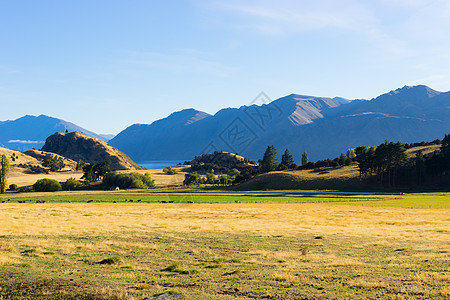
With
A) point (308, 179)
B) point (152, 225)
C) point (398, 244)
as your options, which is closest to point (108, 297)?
point (398, 244)

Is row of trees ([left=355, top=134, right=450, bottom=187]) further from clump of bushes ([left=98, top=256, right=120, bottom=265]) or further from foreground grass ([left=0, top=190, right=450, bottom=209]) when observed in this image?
clump of bushes ([left=98, top=256, right=120, bottom=265])

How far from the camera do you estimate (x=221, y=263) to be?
77.5 feet

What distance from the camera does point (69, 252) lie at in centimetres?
2641

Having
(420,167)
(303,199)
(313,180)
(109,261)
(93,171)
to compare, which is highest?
(93,171)


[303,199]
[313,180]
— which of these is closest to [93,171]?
[313,180]

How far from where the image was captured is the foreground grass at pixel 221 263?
1592cm

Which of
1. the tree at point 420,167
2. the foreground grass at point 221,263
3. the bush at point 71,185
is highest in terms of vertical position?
the tree at point 420,167

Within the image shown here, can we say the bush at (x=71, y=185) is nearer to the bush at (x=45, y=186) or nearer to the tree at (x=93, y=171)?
the bush at (x=45, y=186)

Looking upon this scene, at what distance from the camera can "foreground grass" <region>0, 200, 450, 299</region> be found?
15922 millimetres

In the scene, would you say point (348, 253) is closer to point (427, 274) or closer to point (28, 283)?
point (427, 274)

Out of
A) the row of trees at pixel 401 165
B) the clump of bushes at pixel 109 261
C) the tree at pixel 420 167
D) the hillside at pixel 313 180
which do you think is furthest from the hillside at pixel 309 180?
the clump of bushes at pixel 109 261

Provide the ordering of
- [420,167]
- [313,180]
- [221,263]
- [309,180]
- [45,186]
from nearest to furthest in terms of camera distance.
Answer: [221,263]
[420,167]
[45,186]
[313,180]
[309,180]

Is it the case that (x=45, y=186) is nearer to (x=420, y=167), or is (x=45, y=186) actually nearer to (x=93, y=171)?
(x=93, y=171)

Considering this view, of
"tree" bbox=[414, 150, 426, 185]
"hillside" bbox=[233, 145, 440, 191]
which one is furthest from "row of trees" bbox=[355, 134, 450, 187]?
"hillside" bbox=[233, 145, 440, 191]
